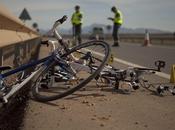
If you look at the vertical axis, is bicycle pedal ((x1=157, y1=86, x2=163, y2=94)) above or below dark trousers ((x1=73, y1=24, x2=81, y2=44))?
above

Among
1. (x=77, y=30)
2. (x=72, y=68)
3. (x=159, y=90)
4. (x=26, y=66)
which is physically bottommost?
(x=77, y=30)

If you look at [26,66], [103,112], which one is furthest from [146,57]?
[103,112]

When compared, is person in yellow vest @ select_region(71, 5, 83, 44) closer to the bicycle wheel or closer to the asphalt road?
the asphalt road

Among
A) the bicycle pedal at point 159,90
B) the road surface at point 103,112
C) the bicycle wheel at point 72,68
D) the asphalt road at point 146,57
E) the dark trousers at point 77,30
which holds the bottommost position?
the asphalt road at point 146,57

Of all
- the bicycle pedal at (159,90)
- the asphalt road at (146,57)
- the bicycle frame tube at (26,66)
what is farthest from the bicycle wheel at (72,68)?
the asphalt road at (146,57)

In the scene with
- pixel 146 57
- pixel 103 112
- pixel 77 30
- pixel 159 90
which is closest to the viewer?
pixel 103 112

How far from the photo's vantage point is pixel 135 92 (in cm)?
656

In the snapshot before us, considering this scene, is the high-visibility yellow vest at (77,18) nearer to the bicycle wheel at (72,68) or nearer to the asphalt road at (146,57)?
the asphalt road at (146,57)

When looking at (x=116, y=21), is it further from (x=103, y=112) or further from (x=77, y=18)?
(x=103, y=112)

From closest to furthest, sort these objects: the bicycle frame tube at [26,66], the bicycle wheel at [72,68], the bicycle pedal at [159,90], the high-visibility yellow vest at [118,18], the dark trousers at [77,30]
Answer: the bicycle frame tube at [26,66]
the bicycle wheel at [72,68]
the bicycle pedal at [159,90]
the dark trousers at [77,30]
the high-visibility yellow vest at [118,18]

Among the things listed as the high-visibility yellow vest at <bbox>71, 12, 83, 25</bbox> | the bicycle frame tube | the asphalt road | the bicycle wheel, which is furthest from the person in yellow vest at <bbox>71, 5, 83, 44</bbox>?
the bicycle frame tube

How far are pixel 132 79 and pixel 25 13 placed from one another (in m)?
21.6

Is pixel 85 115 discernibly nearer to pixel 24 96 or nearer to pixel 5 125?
pixel 5 125

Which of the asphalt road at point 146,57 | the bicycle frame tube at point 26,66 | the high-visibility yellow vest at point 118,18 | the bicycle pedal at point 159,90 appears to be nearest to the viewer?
the bicycle frame tube at point 26,66
